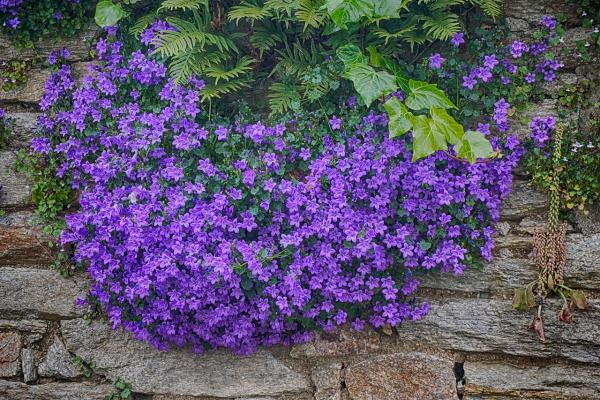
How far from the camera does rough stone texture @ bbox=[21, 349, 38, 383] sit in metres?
3.91

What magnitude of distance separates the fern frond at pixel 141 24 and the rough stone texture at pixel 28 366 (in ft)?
6.48

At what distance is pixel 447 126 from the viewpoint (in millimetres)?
3141

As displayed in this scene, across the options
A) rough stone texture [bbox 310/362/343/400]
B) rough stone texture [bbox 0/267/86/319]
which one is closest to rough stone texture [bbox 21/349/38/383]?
rough stone texture [bbox 0/267/86/319]

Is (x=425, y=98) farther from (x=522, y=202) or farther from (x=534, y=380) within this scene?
(x=534, y=380)

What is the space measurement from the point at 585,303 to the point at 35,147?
10.1 feet

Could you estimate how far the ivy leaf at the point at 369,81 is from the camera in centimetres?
311

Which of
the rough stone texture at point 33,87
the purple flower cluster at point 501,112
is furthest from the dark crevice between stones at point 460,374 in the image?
the rough stone texture at point 33,87

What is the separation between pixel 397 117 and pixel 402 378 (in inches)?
55.2

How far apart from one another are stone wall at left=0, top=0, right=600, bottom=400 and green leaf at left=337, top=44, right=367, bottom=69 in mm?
920

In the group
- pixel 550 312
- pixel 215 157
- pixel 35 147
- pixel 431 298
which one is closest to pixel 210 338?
pixel 215 157

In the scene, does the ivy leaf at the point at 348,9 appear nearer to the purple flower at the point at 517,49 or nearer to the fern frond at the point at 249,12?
the fern frond at the point at 249,12

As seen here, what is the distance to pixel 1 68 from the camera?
403 centimetres

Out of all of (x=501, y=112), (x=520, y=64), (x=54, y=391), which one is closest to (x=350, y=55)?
(x=501, y=112)

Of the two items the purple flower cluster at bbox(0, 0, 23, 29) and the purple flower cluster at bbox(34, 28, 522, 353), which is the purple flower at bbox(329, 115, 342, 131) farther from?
the purple flower cluster at bbox(0, 0, 23, 29)
